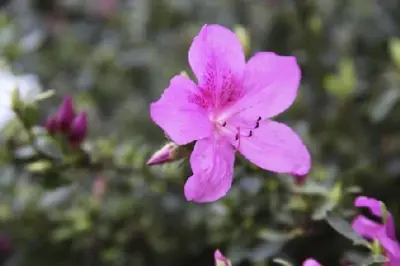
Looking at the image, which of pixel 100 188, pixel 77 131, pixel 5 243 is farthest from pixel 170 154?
pixel 5 243

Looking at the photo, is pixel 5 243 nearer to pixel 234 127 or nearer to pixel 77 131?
pixel 77 131

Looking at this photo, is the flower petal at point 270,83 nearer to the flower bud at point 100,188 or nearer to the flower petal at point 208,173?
the flower petal at point 208,173

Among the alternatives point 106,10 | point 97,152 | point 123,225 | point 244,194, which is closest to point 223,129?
point 244,194

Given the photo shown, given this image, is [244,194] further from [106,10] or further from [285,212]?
[106,10]

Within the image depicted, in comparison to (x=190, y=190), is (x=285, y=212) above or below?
below

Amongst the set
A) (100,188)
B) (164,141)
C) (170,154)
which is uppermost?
(170,154)

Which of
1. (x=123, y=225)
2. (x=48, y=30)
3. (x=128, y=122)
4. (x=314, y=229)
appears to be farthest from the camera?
(x=48, y=30)
